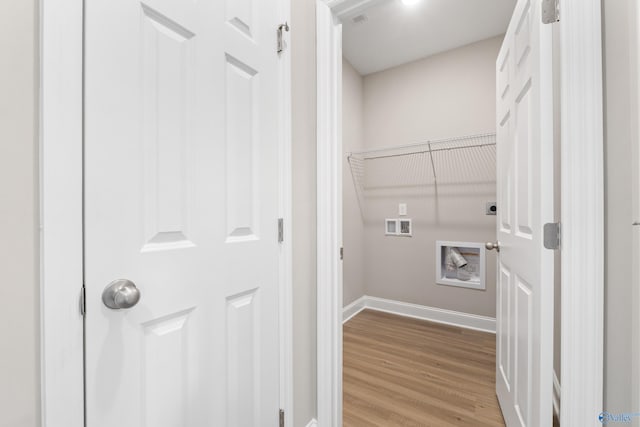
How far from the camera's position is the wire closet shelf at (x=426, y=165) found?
254cm

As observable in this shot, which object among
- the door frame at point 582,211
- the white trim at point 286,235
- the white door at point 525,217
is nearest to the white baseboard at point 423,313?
the white door at point 525,217

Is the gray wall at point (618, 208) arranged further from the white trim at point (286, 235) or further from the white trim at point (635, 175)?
the white trim at point (286, 235)

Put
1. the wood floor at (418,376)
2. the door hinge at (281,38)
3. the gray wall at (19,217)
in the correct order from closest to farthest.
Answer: the gray wall at (19,217) → the door hinge at (281,38) → the wood floor at (418,376)

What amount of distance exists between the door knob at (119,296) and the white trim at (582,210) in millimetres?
1197

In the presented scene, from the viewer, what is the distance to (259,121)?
40.4 inches

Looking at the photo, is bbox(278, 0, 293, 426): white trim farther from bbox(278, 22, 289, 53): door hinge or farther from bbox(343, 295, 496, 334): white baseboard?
bbox(343, 295, 496, 334): white baseboard

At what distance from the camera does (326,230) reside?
1.29 meters

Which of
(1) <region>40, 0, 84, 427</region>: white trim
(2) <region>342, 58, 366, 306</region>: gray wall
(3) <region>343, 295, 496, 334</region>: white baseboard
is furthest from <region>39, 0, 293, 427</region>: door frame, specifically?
(3) <region>343, 295, 496, 334</region>: white baseboard

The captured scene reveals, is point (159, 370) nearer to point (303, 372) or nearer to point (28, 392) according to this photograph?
point (28, 392)

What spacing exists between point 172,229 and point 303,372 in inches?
35.1

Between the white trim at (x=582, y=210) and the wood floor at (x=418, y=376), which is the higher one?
the white trim at (x=582, y=210)

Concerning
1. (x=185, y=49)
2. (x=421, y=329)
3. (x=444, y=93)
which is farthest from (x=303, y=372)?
(x=444, y=93)

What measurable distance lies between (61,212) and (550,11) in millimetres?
1449

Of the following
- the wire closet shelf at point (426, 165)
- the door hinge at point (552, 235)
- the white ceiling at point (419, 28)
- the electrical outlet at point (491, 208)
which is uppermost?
the white ceiling at point (419, 28)
